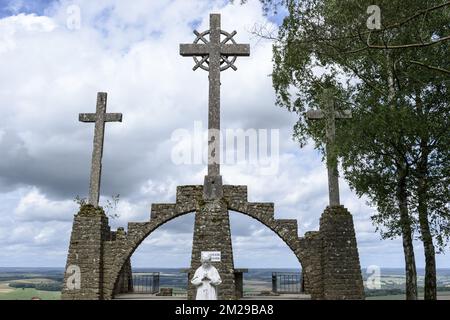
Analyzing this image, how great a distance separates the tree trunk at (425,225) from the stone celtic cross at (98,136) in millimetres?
10953

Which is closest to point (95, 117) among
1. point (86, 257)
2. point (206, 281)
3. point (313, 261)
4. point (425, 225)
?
point (86, 257)

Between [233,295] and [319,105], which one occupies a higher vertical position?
[319,105]

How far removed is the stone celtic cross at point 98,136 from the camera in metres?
18.9

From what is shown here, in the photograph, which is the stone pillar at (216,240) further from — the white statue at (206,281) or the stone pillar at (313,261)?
the white statue at (206,281)

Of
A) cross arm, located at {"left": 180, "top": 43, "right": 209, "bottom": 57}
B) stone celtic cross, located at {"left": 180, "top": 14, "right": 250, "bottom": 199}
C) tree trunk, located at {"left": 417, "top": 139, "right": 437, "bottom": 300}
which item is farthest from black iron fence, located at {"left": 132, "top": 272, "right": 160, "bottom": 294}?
tree trunk, located at {"left": 417, "top": 139, "right": 437, "bottom": 300}

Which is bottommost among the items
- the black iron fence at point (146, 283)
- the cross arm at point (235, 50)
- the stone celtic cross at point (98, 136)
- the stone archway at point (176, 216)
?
the black iron fence at point (146, 283)

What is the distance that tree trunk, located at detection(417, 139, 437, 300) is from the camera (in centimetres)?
1511

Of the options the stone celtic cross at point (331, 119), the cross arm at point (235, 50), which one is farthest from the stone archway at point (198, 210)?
the cross arm at point (235, 50)

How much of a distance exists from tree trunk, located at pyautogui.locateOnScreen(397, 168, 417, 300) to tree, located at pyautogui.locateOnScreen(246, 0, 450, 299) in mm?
29

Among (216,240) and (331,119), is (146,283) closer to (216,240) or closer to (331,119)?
(216,240)

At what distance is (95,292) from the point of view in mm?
18312
